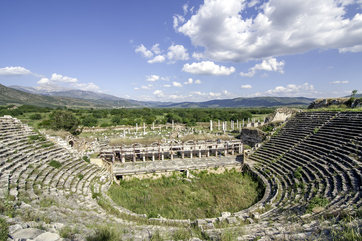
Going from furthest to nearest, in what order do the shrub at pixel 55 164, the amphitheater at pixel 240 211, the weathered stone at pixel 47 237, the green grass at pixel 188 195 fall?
the shrub at pixel 55 164 → the green grass at pixel 188 195 → the amphitheater at pixel 240 211 → the weathered stone at pixel 47 237

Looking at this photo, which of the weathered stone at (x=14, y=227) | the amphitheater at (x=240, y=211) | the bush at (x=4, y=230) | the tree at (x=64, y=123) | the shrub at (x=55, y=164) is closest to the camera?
the bush at (x=4, y=230)

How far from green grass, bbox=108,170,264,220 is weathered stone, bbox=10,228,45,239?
6858mm

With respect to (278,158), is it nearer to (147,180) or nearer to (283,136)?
(283,136)

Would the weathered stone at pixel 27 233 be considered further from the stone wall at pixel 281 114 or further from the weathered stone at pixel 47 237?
the stone wall at pixel 281 114

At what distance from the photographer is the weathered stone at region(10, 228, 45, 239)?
14.6 ft

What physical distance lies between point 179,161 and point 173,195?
257 inches

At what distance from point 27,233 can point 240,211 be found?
10.8 metres

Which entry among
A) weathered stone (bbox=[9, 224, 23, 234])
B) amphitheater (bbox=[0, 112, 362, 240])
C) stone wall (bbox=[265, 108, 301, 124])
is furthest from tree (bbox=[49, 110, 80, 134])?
stone wall (bbox=[265, 108, 301, 124])

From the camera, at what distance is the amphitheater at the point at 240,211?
635 centimetres

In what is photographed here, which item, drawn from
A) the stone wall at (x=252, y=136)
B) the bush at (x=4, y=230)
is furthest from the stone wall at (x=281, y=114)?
the bush at (x=4, y=230)

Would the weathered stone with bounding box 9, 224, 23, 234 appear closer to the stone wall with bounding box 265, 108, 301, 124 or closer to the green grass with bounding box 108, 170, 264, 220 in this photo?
the green grass with bounding box 108, 170, 264, 220

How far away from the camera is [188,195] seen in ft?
47.2

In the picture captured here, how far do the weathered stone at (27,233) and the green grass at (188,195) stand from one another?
6.86 metres

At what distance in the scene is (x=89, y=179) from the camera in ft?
46.7
